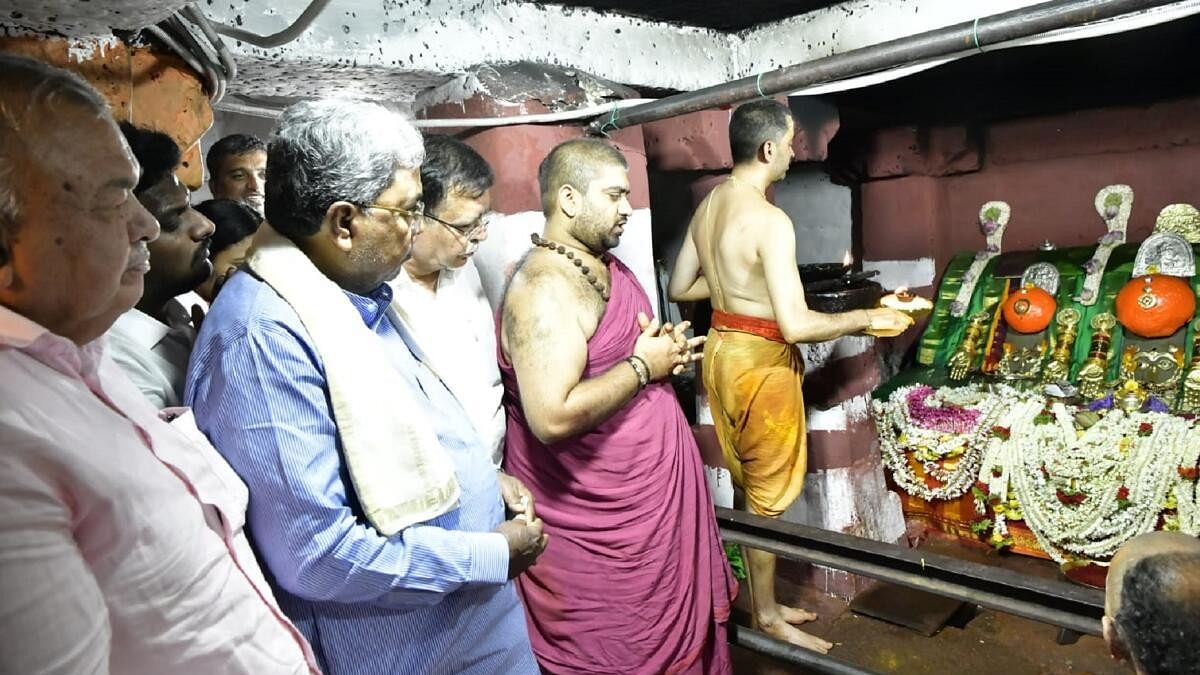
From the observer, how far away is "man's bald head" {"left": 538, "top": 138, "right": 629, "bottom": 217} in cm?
233

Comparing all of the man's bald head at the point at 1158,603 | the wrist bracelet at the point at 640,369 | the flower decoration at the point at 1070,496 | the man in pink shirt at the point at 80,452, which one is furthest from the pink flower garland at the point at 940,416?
the man in pink shirt at the point at 80,452

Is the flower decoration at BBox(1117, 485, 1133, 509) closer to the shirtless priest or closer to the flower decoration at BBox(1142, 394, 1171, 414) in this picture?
the flower decoration at BBox(1142, 394, 1171, 414)

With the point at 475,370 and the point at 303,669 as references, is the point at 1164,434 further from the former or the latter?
the point at 303,669

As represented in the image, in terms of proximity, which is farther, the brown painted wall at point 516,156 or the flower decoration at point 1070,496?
the flower decoration at point 1070,496

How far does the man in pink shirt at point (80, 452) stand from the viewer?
0.74m

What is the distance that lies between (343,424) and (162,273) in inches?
22.8

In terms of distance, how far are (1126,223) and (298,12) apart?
4.45m

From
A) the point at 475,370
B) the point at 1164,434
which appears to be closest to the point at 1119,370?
the point at 1164,434

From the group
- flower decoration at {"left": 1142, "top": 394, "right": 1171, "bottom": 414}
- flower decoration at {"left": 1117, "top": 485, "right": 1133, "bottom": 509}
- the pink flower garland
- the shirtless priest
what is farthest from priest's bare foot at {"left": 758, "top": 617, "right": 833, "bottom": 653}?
flower decoration at {"left": 1142, "top": 394, "right": 1171, "bottom": 414}

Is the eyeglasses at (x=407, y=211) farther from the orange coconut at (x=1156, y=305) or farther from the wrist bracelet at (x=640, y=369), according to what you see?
the orange coconut at (x=1156, y=305)

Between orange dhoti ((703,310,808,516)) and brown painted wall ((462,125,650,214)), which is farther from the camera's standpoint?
orange dhoti ((703,310,808,516))

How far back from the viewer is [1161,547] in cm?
129

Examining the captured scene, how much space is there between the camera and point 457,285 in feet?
8.60

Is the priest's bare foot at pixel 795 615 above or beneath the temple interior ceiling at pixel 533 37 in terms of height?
beneath
